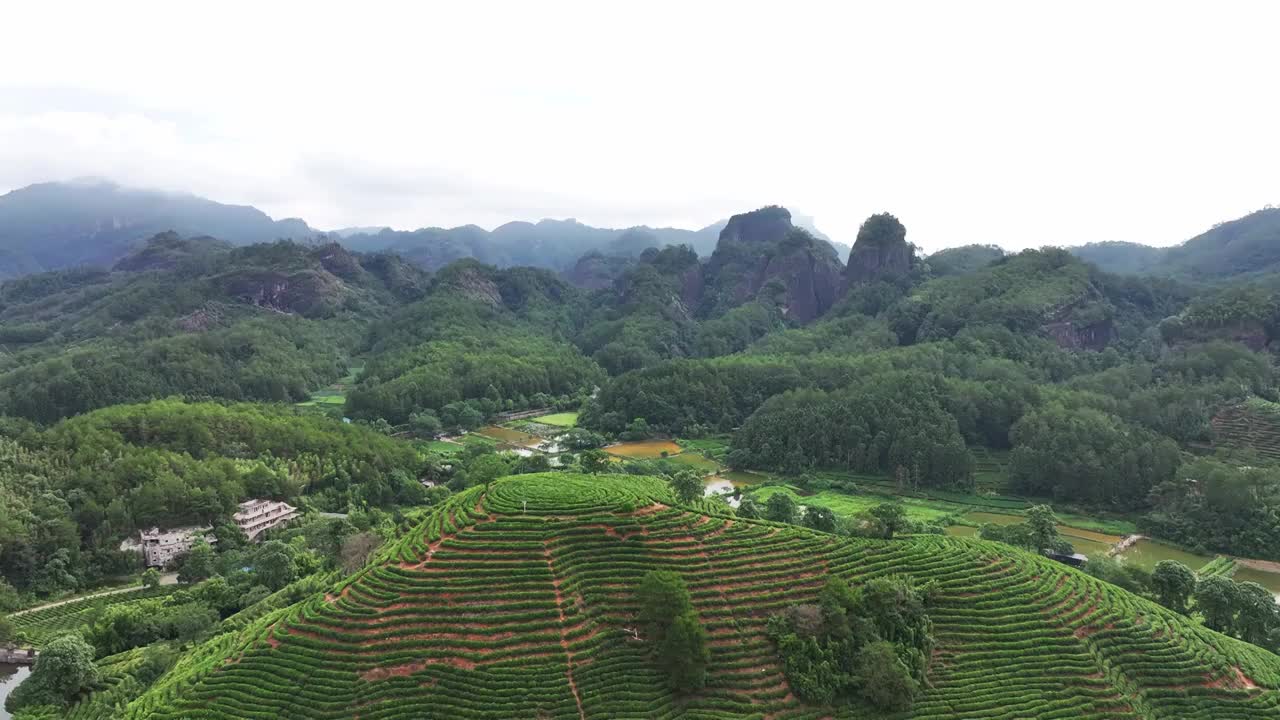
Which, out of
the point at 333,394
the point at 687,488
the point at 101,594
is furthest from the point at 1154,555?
the point at 333,394

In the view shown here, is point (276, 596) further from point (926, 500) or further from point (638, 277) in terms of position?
point (638, 277)

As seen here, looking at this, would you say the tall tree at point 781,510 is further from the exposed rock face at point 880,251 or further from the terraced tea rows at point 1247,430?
the exposed rock face at point 880,251

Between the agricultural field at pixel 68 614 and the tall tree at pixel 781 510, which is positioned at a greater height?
the tall tree at pixel 781 510

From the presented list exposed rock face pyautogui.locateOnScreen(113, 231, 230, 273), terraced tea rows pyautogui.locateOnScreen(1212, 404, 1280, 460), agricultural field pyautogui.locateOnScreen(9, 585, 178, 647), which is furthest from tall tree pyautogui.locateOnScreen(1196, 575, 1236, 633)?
exposed rock face pyautogui.locateOnScreen(113, 231, 230, 273)

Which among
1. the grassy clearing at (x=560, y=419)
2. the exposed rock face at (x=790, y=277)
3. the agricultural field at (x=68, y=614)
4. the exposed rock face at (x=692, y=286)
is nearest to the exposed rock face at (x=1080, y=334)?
the exposed rock face at (x=790, y=277)

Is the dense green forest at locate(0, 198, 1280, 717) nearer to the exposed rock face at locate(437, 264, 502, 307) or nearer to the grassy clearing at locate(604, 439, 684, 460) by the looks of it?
the exposed rock face at locate(437, 264, 502, 307)

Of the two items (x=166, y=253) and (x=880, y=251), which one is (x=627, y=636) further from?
(x=166, y=253)
